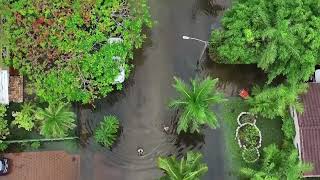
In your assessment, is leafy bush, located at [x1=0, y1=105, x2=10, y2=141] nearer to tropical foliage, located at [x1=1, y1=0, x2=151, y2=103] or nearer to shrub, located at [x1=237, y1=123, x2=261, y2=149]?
tropical foliage, located at [x1=1, y1=0, x2=151, y2=103]

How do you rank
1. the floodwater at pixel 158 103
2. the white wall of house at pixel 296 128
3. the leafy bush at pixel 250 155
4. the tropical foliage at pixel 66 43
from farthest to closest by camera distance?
the leafy bush at pixel 250 155, the floodwater at pixel 158 103, the white wall of house at pixel 296 128, the tropical foliage at pixel 66 43

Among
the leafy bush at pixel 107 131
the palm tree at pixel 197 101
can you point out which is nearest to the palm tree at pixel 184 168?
the palm tree at pixel 197 101

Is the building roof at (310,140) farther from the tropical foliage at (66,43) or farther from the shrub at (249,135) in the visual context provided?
the tropical foliage at (66,43)

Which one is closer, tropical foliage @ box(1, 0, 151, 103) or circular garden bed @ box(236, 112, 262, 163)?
tropical foliage @ box(1, 0, 151, 103)

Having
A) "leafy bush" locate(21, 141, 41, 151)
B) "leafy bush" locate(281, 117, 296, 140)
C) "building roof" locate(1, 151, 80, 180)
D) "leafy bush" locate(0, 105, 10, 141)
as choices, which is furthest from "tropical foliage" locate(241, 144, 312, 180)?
"leafy bush" locate(0, 105, 10, 141)

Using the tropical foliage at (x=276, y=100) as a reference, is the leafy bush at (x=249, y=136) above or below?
below

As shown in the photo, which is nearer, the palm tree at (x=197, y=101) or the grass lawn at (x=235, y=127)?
the palm tree at (x=197, y=101)

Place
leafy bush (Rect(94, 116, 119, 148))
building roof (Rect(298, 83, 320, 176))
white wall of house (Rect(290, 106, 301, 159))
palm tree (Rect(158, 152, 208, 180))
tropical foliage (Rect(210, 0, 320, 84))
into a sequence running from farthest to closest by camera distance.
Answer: leafy bush (Rect(94, 116, 119, 148)), white wall of house (Rect(290, 106, 301, 159)), building roof (Rect(298, 83, 320, 176)), tropical foliage (Rect(210, 0, 320, 84)), palm tree (Rect(158, 152, 208, 180))
